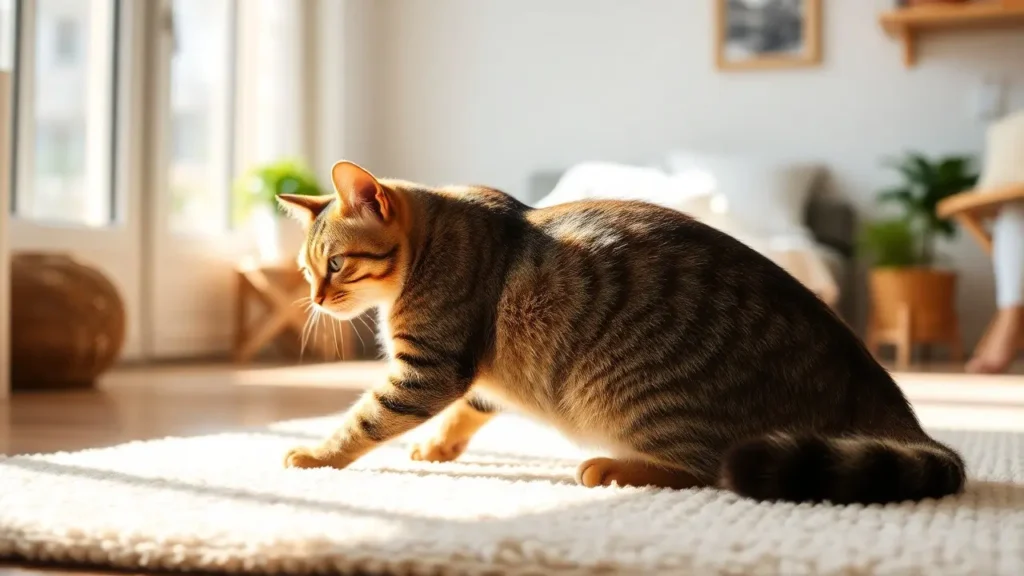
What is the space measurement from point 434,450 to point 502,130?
444 cm

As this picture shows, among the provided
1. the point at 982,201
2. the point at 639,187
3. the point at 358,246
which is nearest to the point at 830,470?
the point at 358,246

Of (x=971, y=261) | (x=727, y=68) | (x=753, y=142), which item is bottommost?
(x=971, y=261)

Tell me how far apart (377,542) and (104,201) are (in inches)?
151

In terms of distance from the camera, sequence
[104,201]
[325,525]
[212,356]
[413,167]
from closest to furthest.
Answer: [325,525]
[104,201]
[212,356]
[413,167]

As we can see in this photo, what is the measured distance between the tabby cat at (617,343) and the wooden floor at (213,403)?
0.76 m

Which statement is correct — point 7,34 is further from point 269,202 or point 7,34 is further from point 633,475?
point 633,475

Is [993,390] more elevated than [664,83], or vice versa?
[664,83]

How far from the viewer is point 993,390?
3.64 m

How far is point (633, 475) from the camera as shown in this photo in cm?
150

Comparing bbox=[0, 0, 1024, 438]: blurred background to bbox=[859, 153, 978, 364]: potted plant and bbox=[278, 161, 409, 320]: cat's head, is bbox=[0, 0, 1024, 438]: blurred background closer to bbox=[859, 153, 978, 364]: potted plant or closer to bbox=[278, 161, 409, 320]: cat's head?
bbox=[859, 153, 978, 364]: potted plant

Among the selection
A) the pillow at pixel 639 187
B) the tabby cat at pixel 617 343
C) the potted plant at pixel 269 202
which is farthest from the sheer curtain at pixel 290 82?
the tabby cat at pixel 617 343

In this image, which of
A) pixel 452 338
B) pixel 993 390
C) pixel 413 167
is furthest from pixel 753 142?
pixel 452 338

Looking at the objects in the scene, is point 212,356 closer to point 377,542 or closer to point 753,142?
point 753,142

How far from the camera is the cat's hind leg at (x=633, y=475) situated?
1.48m
